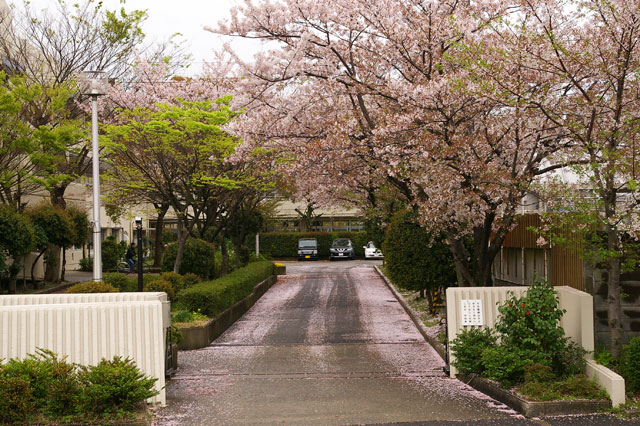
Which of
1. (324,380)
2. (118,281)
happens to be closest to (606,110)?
(324,380)

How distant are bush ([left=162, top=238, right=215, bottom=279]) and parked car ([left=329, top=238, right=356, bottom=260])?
87.6 feet

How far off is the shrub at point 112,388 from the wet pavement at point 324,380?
473mm

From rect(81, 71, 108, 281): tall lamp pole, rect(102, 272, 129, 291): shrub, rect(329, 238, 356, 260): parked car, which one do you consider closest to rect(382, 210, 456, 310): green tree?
rect(81, 71, 108, 281): tall lamp pole

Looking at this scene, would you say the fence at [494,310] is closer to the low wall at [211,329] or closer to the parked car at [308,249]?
the low wall at [211,329]

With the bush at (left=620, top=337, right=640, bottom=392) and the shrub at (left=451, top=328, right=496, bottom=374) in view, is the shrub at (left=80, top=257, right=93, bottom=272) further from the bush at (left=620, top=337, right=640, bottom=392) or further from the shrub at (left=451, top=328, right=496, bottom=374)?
the bush at (left=620, top=337, right=640, bottom=392)

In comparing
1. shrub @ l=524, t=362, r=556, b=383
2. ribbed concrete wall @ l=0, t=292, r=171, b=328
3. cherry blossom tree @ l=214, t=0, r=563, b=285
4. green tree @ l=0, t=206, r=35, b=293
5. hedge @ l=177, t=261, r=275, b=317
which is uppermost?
cherry blossom tree @ l=214, t=0, r=563, b=285

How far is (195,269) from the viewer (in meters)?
21.0

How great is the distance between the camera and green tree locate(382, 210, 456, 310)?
1527cm

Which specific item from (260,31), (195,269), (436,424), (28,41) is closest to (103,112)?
(28,41)

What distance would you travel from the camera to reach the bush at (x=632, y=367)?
780 cm

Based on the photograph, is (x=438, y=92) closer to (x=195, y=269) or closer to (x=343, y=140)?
(x=343, y=140)

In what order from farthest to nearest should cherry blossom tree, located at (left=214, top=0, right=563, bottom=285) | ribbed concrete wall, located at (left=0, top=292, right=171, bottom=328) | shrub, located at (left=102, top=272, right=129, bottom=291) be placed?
1. shrub, located at (left=102, top=272, right=129, bottom=291)
2. cherry blossom tree, located at (left=214, top=0, right=563, bottom=285)
3. ribbed concrete wall, located at (left=0, top=292, right=171, bottom=328)

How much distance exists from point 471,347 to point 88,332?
530 cm

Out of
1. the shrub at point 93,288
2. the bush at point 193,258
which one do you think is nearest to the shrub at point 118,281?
the bush at point 193,258
